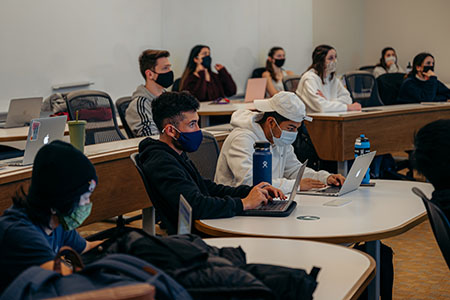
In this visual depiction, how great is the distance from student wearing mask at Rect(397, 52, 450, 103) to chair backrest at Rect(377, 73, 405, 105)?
255 millimetres

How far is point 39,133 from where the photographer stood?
10.5 feet

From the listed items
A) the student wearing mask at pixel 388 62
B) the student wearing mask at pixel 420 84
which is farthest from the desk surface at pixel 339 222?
the student wearing mask at pixel 388 62

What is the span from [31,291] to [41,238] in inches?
19.2

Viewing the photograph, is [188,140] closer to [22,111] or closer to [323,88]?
[22,111]

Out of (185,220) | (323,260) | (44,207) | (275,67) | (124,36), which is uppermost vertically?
(124,36)

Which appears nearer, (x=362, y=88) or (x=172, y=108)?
(x=172, y=108)

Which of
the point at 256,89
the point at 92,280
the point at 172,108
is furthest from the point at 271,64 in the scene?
the point at 92,280

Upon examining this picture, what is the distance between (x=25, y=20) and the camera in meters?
6.30

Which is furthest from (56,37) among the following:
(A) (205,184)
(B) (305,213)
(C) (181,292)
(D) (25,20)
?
(C) (181,292)

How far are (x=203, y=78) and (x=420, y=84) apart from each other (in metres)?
2.59

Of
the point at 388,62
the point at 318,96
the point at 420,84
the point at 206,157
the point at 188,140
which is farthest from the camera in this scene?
the point at 388,62

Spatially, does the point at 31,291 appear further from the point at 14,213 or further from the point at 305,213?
the point at 305,213

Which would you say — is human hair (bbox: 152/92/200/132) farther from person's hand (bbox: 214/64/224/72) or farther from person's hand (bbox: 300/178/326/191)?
person's hand (bbox: 214/64/224/72)

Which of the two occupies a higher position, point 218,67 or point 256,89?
point 218,67
